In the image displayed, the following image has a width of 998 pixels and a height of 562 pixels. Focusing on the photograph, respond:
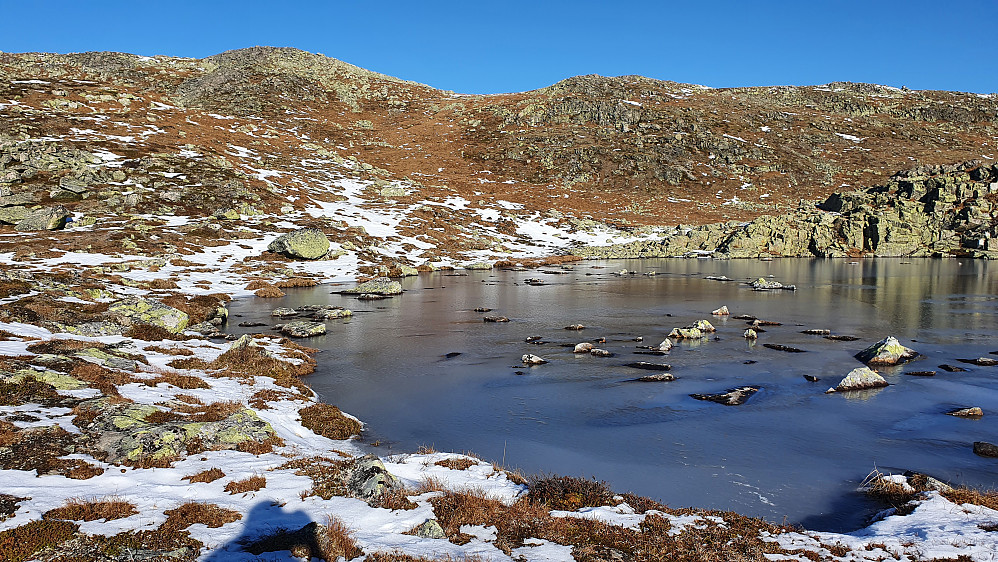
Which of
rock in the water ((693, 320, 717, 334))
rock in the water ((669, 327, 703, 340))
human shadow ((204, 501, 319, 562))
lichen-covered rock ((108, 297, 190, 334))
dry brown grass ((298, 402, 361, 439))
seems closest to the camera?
human shadow ((204, 501, 319, 562))

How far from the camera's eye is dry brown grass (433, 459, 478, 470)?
13430mm

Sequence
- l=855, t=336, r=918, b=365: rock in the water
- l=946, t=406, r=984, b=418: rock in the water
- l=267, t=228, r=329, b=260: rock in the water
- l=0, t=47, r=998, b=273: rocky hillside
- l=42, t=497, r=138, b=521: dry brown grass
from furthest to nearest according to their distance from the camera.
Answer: l=0, t=47, r=998, b=273: rocky hillside → l=267, t=228, r=329, b=260: rock in the water → l=855, t=336, r=918, b=365: rock in the water → l=946, t=406, r=984, b=418: rock in the water → l=42, t=497, r=138, b=521: dry brown grass

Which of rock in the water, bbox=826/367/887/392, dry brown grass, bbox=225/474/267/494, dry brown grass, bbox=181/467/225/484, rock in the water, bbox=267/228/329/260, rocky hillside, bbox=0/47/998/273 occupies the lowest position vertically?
rock in the water, bbox=826/367/887/392

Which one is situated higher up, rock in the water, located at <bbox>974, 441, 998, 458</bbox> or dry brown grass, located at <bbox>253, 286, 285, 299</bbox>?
dry brown grass, located at <bbox>253, 286, 285, 299</bbox>

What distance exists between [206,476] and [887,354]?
28.2 meters

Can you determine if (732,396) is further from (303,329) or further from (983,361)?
(303,329)

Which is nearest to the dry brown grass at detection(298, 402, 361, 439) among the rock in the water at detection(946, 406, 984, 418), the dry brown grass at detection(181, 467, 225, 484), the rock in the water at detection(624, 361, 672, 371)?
the dry brown grass at detection(181, 467, 225, 484)

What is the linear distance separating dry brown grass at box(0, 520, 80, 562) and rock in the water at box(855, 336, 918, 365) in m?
29.4

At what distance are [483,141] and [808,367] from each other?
4627 inches

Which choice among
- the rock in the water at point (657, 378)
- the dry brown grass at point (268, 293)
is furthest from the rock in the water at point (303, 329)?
the rock in the water at point (657, 378)

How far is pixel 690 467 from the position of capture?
47.7ft

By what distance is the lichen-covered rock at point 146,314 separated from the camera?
2599 cm

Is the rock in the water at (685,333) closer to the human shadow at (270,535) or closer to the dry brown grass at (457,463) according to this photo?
the dry brown grass at (457,463)

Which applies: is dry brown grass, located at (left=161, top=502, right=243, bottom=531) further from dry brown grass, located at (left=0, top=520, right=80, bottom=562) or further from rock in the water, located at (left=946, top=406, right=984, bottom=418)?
rock in the water, located at (left=946, top=406, right=984, bottom=418)
